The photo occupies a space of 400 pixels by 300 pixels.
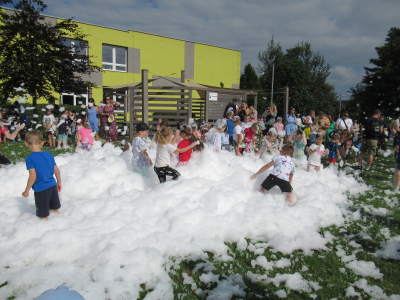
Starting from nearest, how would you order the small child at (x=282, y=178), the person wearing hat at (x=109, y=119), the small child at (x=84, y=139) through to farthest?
the small child at (x=282, y=178)
the small child at (x=84, y=139)
the person wearing hat at (x=109, y=119)

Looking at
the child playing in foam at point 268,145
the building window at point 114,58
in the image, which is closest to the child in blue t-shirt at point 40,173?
the child playing in foam at point 268,145

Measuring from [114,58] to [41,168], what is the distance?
20996 millimetres

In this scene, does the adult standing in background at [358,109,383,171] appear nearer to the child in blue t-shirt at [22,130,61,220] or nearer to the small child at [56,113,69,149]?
the child in blue t-shirt at [22,130,61,220]

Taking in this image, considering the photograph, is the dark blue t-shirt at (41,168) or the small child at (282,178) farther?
the small child at (282,178)

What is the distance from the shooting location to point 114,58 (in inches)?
904

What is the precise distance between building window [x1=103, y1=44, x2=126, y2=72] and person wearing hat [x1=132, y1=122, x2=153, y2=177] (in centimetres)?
1896

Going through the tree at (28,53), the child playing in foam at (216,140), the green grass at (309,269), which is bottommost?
the green grass at (309,269)

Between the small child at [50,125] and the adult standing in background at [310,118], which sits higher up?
the adult standing in background at [310,118]

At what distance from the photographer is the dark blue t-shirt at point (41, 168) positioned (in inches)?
152

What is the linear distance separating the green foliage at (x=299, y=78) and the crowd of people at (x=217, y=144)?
92.8ft

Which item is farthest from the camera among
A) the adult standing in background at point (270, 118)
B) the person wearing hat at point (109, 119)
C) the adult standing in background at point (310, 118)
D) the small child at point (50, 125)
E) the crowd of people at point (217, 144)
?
the adult standing in background at point (270, 118)

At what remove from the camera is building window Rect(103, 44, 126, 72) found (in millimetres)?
22672

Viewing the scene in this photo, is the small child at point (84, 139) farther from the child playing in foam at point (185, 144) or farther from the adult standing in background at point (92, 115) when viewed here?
the child playing in foam at point (185, 144)

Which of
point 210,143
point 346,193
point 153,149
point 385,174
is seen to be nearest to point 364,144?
point 385,174
